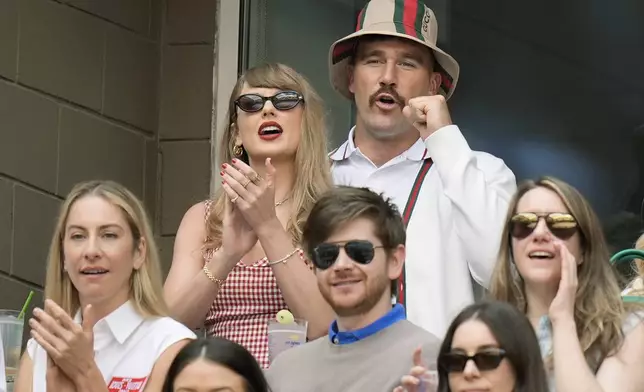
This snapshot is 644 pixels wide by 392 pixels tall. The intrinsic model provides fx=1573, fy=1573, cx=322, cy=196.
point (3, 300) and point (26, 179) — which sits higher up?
point (26, 179)

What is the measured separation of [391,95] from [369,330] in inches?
57.0

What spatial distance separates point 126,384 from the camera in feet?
17.4

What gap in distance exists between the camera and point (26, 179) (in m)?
7.52

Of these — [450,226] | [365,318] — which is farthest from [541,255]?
[450,226]

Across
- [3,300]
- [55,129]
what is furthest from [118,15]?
[3,300]

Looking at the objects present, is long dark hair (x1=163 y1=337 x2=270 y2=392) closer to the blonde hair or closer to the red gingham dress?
the blonde hair

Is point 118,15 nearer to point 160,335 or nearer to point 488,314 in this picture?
point 160,335

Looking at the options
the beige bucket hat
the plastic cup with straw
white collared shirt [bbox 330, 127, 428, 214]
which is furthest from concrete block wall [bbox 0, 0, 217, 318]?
white collared shirt [bbox 330, 127, 428, 214]

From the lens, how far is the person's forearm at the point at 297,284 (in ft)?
18.2

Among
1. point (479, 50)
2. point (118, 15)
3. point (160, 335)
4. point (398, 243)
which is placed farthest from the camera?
point (118, 15)

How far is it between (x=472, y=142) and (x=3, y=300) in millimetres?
2323

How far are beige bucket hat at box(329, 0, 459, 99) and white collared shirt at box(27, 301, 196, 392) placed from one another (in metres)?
1.53

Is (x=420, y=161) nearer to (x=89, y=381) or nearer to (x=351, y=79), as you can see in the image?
(x=351, y=79)

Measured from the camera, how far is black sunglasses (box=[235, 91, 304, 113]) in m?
5.95
